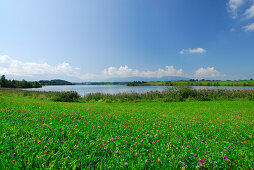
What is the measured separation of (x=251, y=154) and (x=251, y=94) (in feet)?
108

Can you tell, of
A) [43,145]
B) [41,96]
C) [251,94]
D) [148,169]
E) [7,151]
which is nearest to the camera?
[148,169]

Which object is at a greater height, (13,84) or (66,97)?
(13,84)

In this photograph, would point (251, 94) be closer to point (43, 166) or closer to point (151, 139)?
point (151, 139)

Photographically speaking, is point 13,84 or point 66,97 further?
point 13,84

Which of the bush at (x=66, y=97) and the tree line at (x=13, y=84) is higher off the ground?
the tree line at (x=13, y=84)

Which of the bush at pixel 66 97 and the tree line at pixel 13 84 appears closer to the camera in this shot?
the bush at pixel 66 97

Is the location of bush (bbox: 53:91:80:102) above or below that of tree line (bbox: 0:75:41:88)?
below

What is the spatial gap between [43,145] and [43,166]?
80cm

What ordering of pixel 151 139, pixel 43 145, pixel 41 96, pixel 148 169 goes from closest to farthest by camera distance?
1. pixel 148 169
2. pixel 43 145
3. pixel 151 139
4. pixel 41 96

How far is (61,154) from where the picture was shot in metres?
2.36

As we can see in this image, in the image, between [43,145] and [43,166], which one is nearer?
[43,166]

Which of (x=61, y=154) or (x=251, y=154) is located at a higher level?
(x=61, y=154)

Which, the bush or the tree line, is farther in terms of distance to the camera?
the tree line

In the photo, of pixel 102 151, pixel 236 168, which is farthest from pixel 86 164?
pixel 236 168
